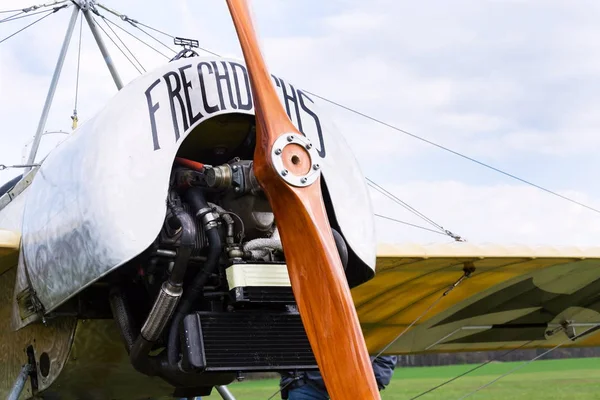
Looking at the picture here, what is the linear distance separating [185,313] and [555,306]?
5035 millimetres

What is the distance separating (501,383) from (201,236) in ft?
62.5

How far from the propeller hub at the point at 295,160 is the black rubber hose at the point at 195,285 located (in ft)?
1.31

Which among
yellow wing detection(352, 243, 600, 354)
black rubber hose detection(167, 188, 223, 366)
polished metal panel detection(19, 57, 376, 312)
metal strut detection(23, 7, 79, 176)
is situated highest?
metal strut detection(23, 7, 79, 176)

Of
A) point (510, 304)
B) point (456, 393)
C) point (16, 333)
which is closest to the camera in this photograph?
point (16, 333)

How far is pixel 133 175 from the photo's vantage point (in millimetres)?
3809

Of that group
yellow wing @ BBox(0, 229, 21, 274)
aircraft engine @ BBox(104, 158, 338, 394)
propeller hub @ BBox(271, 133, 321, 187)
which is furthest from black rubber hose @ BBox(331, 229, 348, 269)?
yellow wing @ BBox(0, 229, 21, 274)

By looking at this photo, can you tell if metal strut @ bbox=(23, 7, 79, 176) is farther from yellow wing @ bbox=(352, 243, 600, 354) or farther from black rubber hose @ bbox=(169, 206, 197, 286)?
black rubber hose @ bbox=(169, 206, 197, 286)

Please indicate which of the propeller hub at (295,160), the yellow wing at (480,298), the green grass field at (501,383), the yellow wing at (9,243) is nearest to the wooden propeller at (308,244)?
the propeller hub at (295,160)

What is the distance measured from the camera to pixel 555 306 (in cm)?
812

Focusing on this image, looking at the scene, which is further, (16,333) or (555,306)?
(555,306)

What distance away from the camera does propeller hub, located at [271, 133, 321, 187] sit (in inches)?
144

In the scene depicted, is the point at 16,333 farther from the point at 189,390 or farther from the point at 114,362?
the point at 189,390

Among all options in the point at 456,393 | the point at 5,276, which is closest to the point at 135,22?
the point at 5,276

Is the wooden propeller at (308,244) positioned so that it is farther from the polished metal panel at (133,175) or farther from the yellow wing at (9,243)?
the yellow wing at (9,243)
